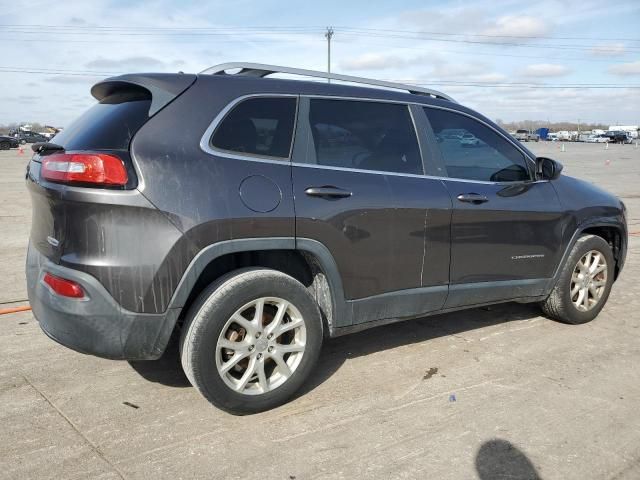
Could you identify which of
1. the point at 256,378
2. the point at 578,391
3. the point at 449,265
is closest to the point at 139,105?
the point at 256,378

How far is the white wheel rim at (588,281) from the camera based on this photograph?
4.74 metres

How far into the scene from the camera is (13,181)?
17.3 m

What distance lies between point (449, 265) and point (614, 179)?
19494 mm

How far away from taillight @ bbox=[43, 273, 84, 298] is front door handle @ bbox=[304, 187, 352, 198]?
1.30 metres

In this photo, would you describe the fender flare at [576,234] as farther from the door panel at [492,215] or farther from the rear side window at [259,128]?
the rear side window at [259,128]

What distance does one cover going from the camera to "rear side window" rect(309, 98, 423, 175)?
343cm

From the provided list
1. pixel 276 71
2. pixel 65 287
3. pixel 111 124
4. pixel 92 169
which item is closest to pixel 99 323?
pixel 65 287

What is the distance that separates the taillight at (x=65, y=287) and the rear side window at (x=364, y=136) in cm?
149

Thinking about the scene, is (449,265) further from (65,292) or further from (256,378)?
(65,292)

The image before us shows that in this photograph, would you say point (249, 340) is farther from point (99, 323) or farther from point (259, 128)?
point (259, 128)

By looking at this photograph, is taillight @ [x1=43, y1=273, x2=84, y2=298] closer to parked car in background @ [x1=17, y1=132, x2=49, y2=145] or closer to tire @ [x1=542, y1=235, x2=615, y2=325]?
tire @ [x1=542, y1=235, x2=615, y2=325]

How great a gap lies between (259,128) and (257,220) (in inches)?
21.9

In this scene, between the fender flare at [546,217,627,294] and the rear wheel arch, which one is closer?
the rear wheel arch

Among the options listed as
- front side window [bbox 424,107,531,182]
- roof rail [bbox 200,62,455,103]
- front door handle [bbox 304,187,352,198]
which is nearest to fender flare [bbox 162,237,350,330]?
front door handle [bbox 304,187,352,198]
